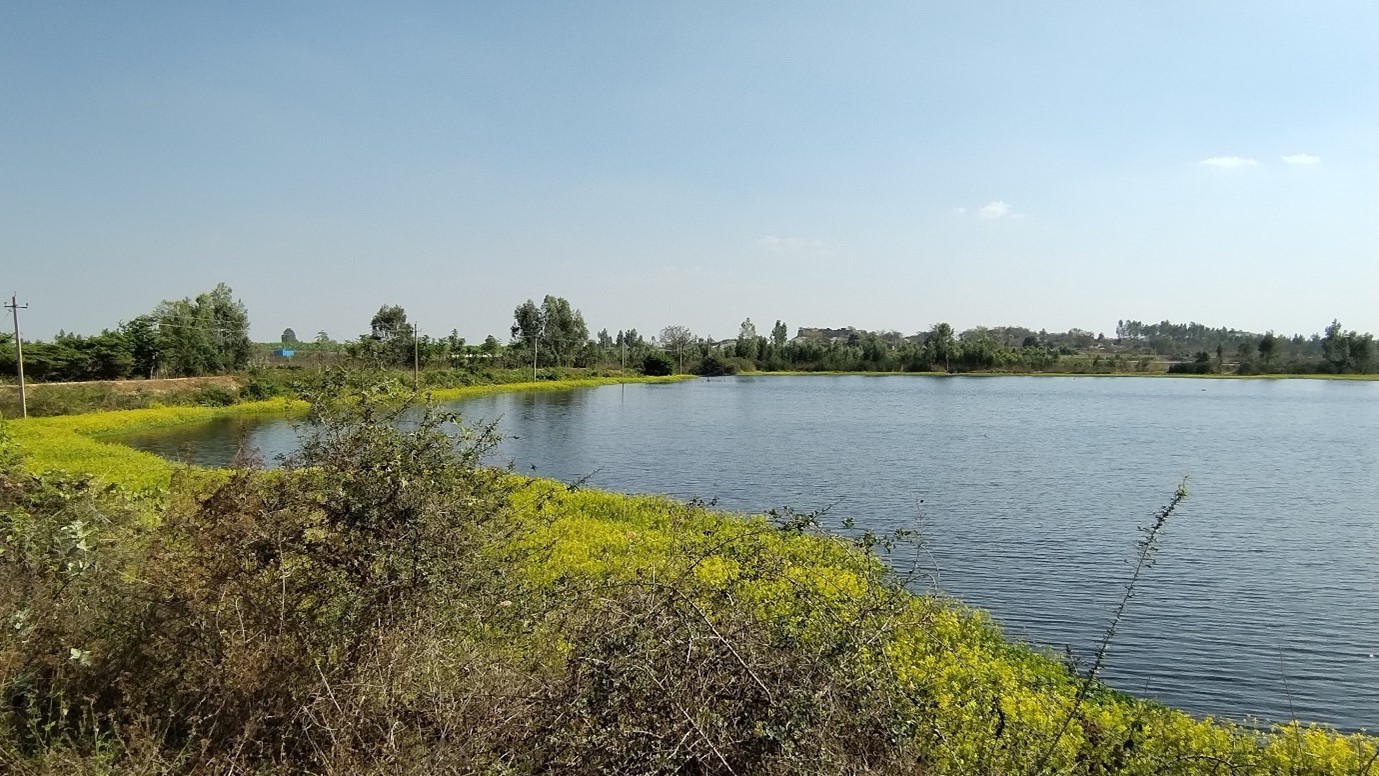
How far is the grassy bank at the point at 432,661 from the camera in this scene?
3.95 metres

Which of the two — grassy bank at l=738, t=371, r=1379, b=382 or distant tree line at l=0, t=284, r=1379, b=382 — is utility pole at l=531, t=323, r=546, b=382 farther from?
grassy bank at l=738, t=371, r=1379, b=382

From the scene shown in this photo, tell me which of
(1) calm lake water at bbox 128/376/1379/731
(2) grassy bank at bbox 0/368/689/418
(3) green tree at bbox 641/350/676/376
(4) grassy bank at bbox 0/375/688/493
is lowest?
(1) calm lake water at bbox 128/376/1379/731

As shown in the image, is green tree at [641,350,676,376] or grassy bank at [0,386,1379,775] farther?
green tree at [641,350,676,376]

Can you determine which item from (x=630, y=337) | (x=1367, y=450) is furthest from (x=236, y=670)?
(x=630, y=337)

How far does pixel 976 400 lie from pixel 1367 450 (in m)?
33.0

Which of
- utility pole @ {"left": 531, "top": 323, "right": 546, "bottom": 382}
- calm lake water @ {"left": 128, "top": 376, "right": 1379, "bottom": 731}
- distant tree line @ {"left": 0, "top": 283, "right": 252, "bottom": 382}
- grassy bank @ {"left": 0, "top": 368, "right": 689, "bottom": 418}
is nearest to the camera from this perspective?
calm lake water @ {"left": 128, "top": 376, "right": 1379, "bottom": 731}

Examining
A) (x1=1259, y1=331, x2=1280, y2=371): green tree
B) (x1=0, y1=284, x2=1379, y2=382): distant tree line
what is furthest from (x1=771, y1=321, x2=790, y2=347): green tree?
(x1=1259, y1=331, x2=1280, y2=371): green tree

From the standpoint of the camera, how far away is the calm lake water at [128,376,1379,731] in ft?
36.1

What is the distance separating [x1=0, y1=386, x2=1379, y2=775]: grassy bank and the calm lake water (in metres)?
1.42

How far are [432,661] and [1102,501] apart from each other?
819 inches

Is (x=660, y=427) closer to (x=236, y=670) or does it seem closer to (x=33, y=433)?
(x=33, y=433)

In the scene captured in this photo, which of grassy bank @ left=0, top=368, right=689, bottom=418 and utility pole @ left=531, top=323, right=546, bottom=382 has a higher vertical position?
utility pole @ left=531, top=323, right=546, bottom=382

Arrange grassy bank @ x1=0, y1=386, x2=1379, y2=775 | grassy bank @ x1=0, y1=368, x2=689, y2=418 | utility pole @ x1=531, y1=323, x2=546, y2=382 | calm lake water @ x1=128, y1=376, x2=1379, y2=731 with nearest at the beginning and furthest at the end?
grassy bank @ x1=0, y1=386, x2=1379, y2=775, calm lake water @ x1=128, y1=376, x2=1379, y2=731, grassy bank @ x1=0, y1=368, x2=689, y2=418, utility pole @ x1=531, y1=323, x2=546, y2=382

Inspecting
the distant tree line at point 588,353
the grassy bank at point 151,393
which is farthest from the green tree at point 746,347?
the grassy bank at point 151,393
